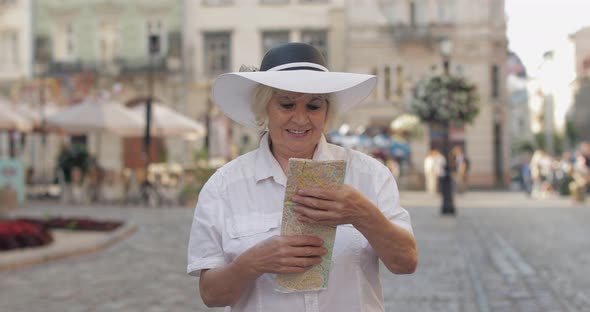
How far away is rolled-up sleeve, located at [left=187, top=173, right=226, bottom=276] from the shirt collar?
14 cm

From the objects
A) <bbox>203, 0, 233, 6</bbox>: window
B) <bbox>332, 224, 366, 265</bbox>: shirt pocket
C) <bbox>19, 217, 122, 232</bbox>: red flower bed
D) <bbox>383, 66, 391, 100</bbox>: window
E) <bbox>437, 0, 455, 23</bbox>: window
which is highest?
<bbox>203, 0, 233, 6</bbox>: window

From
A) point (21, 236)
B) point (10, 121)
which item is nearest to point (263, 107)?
point (21, 236)

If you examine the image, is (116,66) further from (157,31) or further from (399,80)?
(399,80)

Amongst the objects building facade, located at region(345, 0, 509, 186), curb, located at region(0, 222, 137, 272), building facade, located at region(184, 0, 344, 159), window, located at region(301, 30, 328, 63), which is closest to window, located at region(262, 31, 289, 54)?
building facade, located at region(184, 0, 344, 159)

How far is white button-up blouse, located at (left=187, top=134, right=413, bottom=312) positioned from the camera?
8.03 feet

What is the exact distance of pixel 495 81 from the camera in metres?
39.3

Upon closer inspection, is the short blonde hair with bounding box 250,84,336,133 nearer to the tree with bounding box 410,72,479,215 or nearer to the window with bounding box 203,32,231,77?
the tree with bounding box 410,72,479,215

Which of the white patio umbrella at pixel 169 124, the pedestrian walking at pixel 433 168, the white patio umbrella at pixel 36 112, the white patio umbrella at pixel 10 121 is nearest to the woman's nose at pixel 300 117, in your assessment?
the white patio umbrella at pixel 10 121

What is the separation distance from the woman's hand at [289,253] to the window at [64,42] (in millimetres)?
38973

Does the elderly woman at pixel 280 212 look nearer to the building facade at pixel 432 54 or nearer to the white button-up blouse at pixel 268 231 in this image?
the white button-up blouse at pixel 268 231

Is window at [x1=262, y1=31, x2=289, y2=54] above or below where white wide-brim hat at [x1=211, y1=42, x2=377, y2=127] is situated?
above

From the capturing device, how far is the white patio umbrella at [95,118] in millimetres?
22125

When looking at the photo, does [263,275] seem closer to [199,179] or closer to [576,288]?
[576,288]

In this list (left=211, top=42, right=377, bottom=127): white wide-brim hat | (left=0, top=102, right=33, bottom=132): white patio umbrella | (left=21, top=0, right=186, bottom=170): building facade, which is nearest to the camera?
(left=211, top=42, right=377, bottom=127): white wide-brim hat
